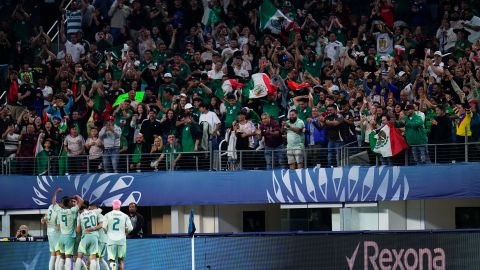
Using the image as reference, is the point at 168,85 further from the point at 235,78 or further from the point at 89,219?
the point at 89,219

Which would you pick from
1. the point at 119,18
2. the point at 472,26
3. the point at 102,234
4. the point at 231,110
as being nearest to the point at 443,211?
the point at 472,26

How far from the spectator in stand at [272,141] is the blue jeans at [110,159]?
383 cm

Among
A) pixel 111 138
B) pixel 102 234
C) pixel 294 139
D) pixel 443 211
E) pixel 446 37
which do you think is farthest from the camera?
pixel 446 37

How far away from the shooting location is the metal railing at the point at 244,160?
102 ft

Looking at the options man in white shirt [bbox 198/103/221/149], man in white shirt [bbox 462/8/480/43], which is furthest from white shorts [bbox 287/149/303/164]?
man in white shirt [bbox 462/8/480/43]

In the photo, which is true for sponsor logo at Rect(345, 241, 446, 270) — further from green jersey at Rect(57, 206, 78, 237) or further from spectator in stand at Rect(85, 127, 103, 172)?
spectator in stand at Rect(85, 127, 103, 172)

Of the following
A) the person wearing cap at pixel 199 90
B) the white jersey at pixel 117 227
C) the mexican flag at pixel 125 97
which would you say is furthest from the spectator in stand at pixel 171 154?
the white jersey at pixel 117 227

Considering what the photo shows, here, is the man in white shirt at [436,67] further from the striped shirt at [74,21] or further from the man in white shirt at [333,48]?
the striped shirt at [74,21]

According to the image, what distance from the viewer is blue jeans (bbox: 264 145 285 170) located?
1281 inches

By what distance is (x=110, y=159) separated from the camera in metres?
34.4

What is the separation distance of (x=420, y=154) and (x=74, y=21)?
1225 centimetres

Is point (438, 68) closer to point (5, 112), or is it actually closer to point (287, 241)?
point (287, 241)

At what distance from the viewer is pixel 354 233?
89.3 feet

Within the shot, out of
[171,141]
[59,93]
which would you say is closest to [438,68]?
[171,141]
